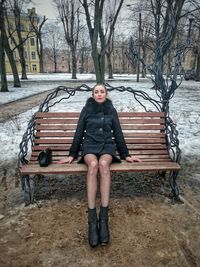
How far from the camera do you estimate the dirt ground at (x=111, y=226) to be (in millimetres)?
2482

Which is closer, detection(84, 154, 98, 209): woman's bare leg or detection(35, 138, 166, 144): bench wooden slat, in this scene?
detection(84, 154, 98, 209): woman's bare leg

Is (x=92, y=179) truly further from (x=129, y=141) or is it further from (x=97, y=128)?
(x=129, y=141)

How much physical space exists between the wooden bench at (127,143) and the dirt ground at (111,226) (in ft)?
1.68

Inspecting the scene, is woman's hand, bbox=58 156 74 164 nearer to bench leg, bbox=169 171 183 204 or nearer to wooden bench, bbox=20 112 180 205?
wooden bench, bbox=20 112 180 205

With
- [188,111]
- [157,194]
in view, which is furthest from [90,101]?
[188,111]

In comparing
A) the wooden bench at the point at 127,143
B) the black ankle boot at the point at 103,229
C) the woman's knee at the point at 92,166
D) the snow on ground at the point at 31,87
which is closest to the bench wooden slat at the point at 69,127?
the wooden bench at the point at 127,143

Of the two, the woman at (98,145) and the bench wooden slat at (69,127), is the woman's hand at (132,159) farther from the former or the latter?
the bench wooden slat at (69,127)

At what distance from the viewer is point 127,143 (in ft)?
13.3

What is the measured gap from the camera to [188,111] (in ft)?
30.6

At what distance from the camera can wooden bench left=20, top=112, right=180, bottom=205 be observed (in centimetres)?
327

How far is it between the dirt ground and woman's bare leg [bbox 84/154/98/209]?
0.37 m

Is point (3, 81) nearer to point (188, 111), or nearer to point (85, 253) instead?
point (188, 111)

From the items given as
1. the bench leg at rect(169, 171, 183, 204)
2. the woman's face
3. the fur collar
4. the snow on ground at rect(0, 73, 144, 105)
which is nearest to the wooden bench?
the bench leg at rect(169, 171, 183, 204)

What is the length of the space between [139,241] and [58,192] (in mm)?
1491
